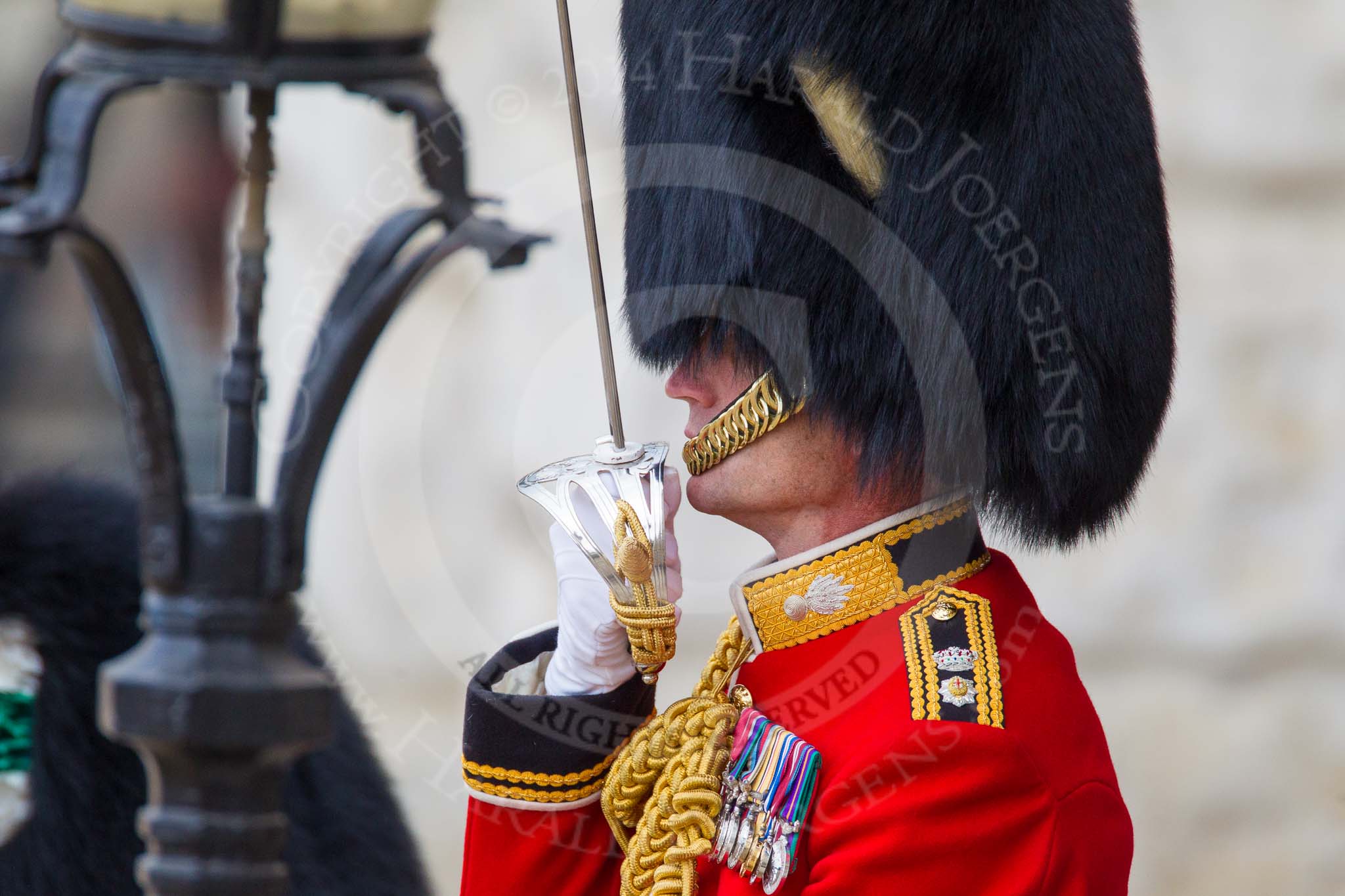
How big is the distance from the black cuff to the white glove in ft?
0.09

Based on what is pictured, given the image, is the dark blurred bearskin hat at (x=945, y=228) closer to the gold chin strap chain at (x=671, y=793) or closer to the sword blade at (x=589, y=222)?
the sword blade at (x=589, y=222)

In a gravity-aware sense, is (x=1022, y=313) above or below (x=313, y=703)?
above

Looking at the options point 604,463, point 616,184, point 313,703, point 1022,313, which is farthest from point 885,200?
point 616,184

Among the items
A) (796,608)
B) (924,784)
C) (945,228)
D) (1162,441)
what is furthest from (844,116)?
(1162,441)

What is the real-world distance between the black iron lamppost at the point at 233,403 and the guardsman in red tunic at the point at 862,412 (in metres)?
0.61

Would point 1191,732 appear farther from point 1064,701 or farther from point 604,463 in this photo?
point 604,463

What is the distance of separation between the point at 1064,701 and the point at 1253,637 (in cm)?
173

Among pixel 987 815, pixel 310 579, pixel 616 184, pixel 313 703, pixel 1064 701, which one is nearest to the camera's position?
pixel 313 703

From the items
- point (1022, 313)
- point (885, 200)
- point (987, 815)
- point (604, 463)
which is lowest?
point (987, 815)

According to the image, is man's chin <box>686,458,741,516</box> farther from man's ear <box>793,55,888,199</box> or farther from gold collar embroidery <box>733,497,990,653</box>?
man's ear <box>793,55,888,199</box>

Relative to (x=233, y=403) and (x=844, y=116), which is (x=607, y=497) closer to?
(x=844, y=116)

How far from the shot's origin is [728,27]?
150 centimetres

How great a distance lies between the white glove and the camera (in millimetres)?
1525

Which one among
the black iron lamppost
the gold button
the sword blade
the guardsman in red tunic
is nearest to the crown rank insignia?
the guardsman in red tunic
